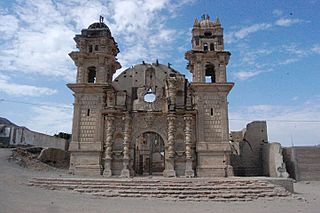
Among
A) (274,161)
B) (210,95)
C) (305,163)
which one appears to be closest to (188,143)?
(210,95)

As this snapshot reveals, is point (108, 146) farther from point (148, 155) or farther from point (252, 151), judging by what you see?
point (252, 151)

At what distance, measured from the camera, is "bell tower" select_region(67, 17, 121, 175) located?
2322 centimetres

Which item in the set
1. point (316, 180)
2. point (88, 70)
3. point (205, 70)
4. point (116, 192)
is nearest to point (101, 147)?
point (88, 70)

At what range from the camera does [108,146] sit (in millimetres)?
23359

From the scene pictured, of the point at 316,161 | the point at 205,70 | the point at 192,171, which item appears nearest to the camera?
the point at 192,171

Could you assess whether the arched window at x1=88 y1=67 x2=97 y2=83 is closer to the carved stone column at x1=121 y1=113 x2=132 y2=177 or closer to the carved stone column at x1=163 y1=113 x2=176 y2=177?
the carved stone column at x1=121 y1=113 x2=132 y2=177

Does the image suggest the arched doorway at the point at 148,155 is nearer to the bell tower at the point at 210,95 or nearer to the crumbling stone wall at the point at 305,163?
the bell tower at the point at 210,95

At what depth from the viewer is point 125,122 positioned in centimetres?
2380

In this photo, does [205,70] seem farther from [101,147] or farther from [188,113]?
[101,147]

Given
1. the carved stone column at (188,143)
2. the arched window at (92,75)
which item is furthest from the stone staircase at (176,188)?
the arched window at (92,75)

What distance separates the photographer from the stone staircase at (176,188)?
14680 mm

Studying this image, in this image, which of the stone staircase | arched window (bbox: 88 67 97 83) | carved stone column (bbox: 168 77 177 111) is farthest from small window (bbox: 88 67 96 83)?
the stone staircase

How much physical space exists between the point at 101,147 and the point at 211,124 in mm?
8926

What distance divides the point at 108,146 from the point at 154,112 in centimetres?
455
